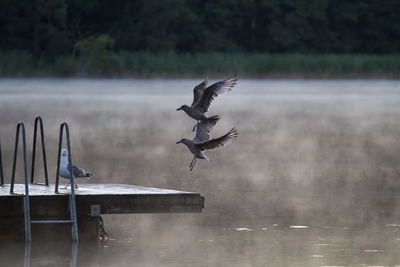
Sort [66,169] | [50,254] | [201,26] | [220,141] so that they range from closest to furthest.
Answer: [220,141], [50,254], [66,169], [201,26]

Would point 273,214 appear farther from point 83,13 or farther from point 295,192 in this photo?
point 83,13

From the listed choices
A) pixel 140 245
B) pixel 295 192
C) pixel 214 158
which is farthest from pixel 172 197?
pixel 214 158

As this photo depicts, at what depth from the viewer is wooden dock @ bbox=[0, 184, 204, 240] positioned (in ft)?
34.1

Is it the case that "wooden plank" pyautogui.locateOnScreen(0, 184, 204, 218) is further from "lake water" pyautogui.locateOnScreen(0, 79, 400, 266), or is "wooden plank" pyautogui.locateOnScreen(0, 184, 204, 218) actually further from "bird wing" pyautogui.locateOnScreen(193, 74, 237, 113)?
"bird wing" pyautogui.locateOnScreen(193, 74, 237, 113)

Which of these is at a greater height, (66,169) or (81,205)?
(66,169)

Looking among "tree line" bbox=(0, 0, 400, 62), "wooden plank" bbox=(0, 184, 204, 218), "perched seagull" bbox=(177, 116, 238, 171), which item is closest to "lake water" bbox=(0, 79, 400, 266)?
"wooden plank" bbox=(0, 184, 204, 218)

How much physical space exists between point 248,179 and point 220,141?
705cm

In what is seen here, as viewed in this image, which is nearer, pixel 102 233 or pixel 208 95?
pixel 208 95

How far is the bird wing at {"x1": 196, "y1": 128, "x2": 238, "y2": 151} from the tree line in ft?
157

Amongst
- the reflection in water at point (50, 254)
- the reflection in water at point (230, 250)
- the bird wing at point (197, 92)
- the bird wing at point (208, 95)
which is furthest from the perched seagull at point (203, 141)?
the reflection in water at point (50, 254)

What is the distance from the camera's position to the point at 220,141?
10.1 metres

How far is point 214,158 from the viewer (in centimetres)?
2098

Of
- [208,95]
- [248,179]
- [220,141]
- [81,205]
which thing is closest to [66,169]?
[81,205]

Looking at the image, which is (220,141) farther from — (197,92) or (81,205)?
(81,205)
